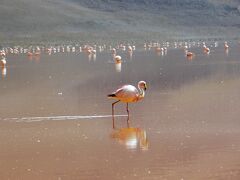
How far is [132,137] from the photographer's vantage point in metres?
12.1

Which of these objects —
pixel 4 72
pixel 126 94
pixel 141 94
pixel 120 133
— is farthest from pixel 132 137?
pixel 4 72

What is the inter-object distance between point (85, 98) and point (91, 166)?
747 cm

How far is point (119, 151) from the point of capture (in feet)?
36.0

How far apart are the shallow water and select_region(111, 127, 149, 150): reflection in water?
0.01m

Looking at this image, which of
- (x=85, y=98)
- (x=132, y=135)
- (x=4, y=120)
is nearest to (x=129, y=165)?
(x=132, y=135)

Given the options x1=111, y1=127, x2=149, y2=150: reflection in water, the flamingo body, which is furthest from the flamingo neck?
x1=111, y1=127, x2=149, y2=150: reflection in water

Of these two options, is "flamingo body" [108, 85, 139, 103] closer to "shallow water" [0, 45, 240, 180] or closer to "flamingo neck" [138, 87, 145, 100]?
"flamingo neck" [138, 87, 145, 100]

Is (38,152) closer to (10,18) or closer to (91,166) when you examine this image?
(91,166)

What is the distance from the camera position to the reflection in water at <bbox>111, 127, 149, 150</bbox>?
37.2 ft

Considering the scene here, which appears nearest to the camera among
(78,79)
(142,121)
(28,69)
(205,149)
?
(205,149)

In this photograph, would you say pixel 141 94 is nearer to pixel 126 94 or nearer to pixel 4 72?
pixel 126 94

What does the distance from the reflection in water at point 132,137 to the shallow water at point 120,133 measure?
0.05 feet

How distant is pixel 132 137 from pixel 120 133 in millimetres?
431

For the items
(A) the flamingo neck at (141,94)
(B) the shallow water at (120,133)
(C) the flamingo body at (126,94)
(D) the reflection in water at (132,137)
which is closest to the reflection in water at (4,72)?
(B) the shallow water at (120,133)
